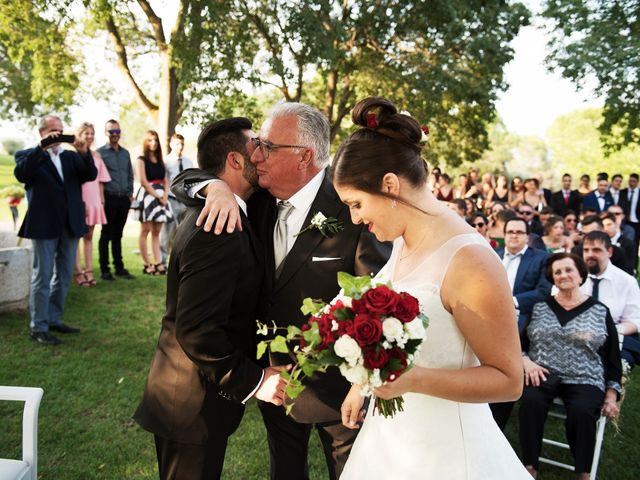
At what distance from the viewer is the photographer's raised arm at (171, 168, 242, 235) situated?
7.90 ft

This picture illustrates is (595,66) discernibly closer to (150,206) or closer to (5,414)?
(150,206)

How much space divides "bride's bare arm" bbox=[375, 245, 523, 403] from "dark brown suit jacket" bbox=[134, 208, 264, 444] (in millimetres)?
865

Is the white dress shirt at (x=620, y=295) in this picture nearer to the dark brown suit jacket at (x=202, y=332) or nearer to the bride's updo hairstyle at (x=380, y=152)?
the bride's updo hairstyle at (x=380, y=152)

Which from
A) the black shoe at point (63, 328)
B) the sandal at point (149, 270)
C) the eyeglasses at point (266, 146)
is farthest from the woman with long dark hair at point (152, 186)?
the eyeglasses at point (266, 146)

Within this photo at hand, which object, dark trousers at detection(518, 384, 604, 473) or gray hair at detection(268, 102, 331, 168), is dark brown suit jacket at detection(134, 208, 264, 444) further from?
dark trousers at detection(518, 384, 604, 473)

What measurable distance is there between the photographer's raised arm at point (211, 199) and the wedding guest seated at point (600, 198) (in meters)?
16.3

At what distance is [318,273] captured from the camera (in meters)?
2.79

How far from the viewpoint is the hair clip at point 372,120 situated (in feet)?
7.62

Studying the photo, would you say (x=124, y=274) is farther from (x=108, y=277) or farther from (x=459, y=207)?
(x=459, y=207)

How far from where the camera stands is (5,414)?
15.9ft

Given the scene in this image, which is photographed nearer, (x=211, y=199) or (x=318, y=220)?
(x=211, y=199)

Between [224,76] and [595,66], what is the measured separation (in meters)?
11.3

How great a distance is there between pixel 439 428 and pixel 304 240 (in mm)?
1123

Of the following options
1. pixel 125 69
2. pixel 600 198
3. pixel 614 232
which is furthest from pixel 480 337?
pixel 600 198
